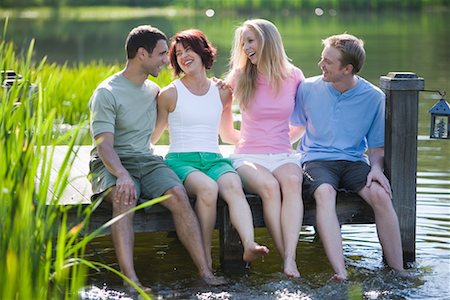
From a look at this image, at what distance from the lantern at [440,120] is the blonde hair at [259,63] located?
0.71 m

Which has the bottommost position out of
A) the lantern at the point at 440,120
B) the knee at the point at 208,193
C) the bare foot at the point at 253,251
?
the bare foot at the point at 253,251

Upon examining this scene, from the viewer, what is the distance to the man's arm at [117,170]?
4457 millimetres

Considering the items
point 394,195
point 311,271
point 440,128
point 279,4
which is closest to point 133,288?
point 311,271

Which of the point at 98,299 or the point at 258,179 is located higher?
the point at 258,179

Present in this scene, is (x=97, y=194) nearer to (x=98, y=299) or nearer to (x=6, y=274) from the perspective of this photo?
(x=98, y=299)

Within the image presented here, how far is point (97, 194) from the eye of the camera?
14.9 feet

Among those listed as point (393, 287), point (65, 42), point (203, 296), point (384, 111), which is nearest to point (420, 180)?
point (384, 111)

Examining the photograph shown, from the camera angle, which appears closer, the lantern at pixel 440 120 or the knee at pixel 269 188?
the knee at pixel 269 188

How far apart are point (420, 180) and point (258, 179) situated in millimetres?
2549

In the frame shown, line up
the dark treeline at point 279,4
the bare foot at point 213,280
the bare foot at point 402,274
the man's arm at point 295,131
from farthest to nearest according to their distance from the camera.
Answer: the dark treeline at point 279,4, the man's arm at point 295,131, the bare foot at point 402,274, the bare foot at point 213,280

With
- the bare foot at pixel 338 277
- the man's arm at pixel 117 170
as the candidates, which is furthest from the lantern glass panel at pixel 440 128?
the man's arm at pixel 117 170

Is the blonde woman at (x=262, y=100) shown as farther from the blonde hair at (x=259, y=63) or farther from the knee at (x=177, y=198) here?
the knee at (x=177, y=198)

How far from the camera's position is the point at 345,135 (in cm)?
501

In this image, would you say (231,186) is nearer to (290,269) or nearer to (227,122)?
(290,269)
